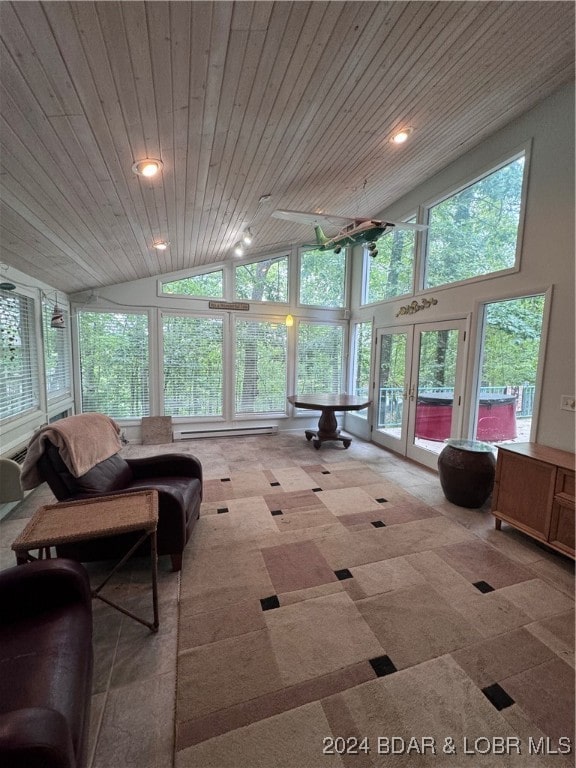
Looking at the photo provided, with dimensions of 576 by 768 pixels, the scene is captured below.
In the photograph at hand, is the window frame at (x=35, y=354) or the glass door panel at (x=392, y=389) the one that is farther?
the glass door panel at (x=392, y=389)

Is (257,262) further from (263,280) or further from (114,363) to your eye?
(114,363)

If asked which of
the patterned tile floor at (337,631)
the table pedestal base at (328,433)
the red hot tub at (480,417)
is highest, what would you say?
the red hot tub at (480,417)

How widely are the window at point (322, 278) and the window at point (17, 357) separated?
4079 millimetres

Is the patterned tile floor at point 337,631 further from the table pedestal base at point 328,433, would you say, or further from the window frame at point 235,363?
the window frame at point 235,363

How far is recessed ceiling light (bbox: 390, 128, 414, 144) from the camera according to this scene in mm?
2790

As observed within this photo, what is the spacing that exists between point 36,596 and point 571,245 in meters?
4.14

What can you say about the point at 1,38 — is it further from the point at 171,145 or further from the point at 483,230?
the point at 483,230

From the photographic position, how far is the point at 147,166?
2.08m

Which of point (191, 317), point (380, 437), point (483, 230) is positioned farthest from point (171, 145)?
point (380, 437)

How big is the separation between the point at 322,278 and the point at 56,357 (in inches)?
176

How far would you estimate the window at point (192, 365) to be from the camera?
5.42m

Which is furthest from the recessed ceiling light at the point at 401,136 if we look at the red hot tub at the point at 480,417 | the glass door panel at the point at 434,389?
the red hot tub at the point at 480,417

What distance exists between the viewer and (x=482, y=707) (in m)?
1.40

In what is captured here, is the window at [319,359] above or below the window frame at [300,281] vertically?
below
